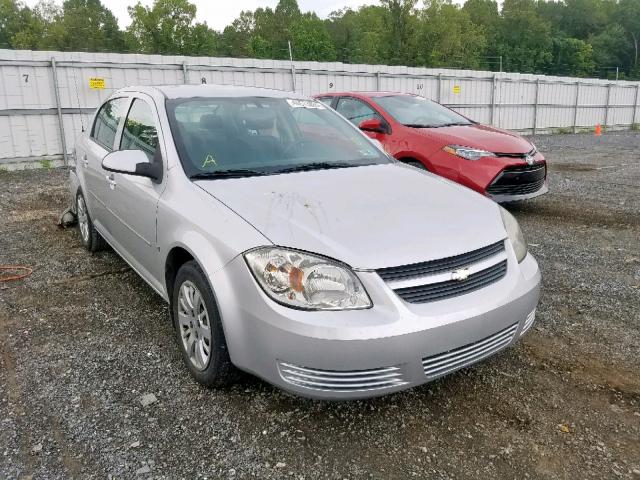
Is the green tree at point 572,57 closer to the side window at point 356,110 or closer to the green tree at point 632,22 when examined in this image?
the green tree at point 632,22

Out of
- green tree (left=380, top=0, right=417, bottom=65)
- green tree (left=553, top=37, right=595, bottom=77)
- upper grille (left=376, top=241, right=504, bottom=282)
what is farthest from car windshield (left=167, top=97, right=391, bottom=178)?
green tree (left=553, top=37, right=595, bottom=77)

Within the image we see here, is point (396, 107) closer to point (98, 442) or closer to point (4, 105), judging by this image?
point (98, 442)

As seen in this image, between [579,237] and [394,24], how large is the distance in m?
63.8

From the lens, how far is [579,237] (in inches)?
220

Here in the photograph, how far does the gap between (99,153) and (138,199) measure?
1.24 m

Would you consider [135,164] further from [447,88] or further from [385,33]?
[385,33]

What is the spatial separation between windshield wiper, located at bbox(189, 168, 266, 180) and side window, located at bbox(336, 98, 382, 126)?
4.07 meters

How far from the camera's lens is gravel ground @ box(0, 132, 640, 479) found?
2197 millimetres

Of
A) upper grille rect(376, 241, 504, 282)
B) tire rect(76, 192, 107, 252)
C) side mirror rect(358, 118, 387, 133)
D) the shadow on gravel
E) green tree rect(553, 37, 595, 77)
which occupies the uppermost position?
green tree rect(553, 37, 595, 77)

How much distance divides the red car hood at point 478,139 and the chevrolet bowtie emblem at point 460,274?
3999mm

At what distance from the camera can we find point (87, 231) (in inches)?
198

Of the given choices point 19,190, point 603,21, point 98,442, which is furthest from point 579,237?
point 603,21

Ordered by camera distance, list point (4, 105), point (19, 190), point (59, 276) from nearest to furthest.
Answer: point (59, 276)
point (19, 190)
point (4, 105)

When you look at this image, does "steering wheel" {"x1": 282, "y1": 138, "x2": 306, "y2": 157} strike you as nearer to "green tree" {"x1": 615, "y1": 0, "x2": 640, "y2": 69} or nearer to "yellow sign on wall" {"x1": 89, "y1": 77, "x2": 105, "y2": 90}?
"yellow sign on wall" {"x1": 89, "y1": 77, "x2": 105, "y2": 90}
